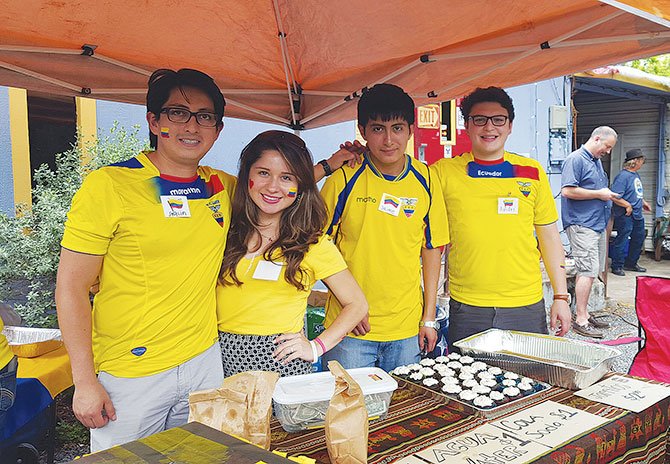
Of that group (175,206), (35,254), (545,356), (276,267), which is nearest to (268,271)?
(276,267)

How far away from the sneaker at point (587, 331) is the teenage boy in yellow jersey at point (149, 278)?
4.95 meters

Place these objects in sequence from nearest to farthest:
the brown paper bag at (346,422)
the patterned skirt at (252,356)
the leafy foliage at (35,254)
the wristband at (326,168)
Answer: the brown paper bag at (346,422) < the patterned skirt at (252,356) < the wristband at (326,168) < the leafy foliage at (35,254)

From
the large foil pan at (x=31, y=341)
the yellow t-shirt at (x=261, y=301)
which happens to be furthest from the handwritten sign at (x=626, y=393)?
the large foil pan at (x=31, y=341)

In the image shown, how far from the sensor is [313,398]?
62.0 inches

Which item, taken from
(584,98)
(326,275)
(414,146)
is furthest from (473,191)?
(584,98)

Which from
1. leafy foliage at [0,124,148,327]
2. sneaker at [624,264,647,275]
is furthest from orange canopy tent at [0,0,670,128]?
sneaker at [624,264,647,275]

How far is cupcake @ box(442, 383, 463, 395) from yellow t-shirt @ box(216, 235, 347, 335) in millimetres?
578

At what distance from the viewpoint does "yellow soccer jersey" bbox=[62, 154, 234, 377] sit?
174cm

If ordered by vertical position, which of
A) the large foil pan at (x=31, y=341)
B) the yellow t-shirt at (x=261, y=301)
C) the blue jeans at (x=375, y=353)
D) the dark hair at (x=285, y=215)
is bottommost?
the large foil pan at (x=31, y=341)

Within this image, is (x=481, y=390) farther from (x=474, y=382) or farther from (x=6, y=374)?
(x=6, y=374)

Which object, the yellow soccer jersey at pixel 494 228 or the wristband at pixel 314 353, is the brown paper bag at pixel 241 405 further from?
the yellow soccer jersey at pixel 494 228

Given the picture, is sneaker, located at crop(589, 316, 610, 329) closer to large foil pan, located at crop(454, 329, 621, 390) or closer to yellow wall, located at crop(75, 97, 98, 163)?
large foil pan, located at crop(454, 329, 621, 390)

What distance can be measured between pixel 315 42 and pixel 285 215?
147 centimetres

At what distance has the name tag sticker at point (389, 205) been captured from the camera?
2459 millimetres
